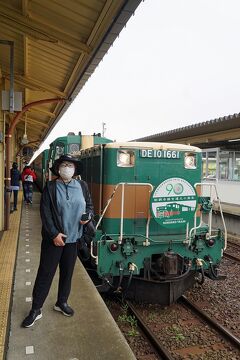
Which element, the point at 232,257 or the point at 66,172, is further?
the point at 232,257

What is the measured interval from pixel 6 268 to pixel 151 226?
2338 mm

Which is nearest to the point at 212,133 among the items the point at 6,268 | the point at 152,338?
the point at 6,268

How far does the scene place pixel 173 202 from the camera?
4.99 metres

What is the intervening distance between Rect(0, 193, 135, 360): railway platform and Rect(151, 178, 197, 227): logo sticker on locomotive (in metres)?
1.41

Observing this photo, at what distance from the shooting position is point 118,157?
524 cm

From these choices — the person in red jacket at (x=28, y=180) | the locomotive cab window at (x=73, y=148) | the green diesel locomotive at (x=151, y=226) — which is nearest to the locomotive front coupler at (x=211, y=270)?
the green diesel locomotive at (x=151, y=226)

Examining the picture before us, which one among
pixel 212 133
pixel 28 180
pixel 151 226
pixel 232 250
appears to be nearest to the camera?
pixel 151 226

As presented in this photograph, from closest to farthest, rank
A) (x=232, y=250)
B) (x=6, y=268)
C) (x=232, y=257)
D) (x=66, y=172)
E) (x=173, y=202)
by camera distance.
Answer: (x=66, y=172) < (x=173, y=202) < (x=6, y=268) < (x=232, y=257) < (x=232, y=250)

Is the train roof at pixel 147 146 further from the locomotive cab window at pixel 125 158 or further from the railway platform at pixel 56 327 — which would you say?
the railway platform at pixel 56 327

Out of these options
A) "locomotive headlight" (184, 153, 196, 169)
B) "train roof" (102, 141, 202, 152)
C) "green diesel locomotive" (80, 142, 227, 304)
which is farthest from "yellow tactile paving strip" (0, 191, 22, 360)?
"locomotive headlight" (184, 153, 196, 169)

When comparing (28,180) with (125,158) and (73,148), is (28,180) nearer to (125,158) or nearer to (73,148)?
(73,148)

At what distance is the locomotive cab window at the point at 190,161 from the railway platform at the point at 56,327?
2.39 meters

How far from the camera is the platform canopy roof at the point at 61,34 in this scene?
4.57 metres

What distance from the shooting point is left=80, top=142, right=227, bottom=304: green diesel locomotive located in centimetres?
482
